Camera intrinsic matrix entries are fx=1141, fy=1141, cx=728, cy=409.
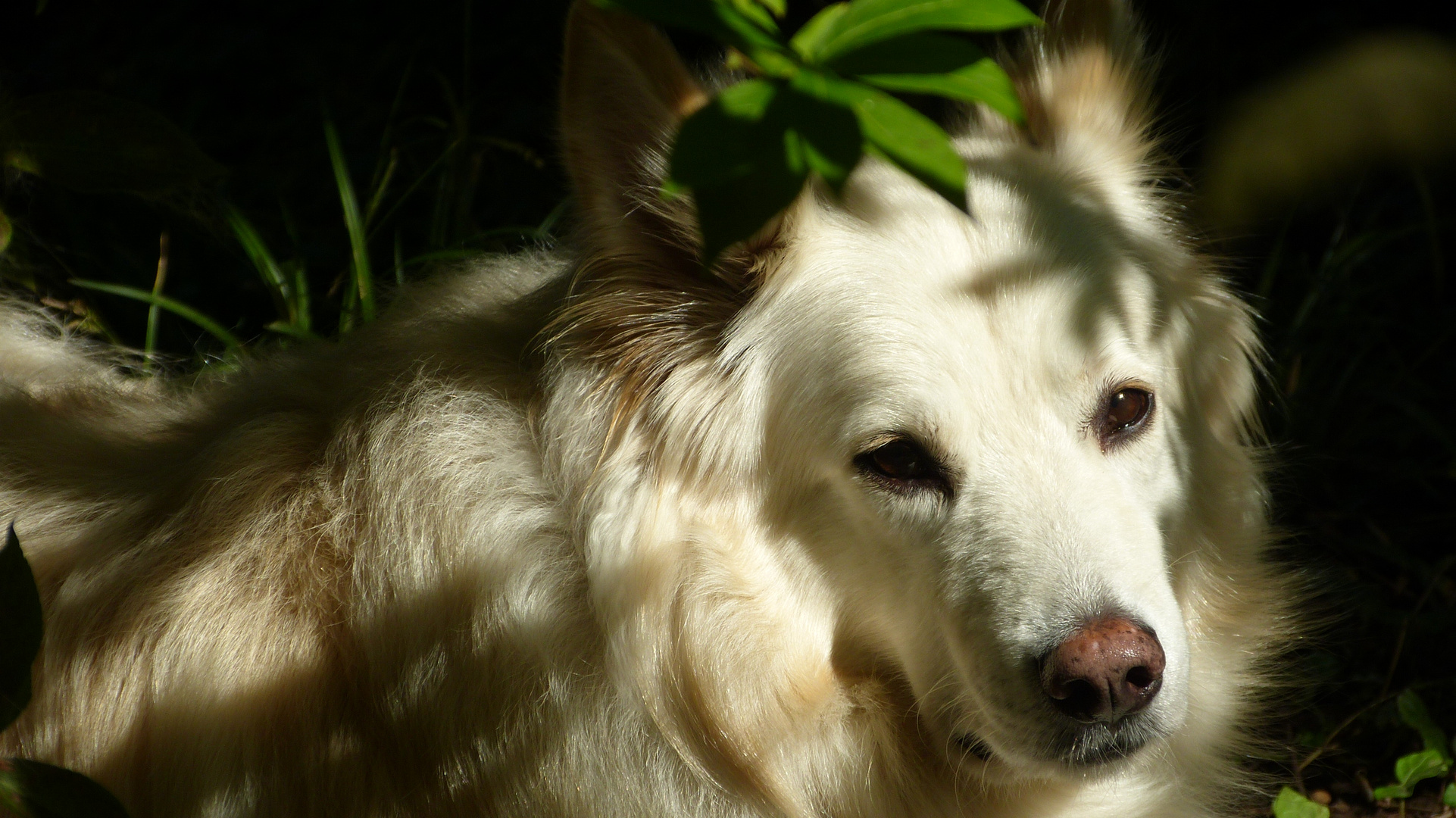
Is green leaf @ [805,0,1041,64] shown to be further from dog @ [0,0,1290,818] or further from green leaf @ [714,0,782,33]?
dog @ [0,0,1290,818]

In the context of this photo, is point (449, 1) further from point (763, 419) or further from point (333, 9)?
point (763, 419)

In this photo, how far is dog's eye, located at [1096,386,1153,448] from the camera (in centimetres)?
209

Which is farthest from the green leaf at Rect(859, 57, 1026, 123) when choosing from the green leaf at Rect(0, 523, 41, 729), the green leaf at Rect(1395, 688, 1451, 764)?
the green leaf at Rect(1395, 688, 1451, 764)

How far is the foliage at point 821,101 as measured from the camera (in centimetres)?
95

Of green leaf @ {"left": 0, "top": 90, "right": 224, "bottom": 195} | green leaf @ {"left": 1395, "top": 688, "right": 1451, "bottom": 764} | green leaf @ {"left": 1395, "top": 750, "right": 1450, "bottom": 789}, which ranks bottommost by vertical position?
green leaf @ {"left": 1395, "top": 750, "right": 1450, "bottom": 789}

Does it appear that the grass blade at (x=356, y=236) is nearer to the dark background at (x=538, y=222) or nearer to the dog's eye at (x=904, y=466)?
the dark background at (x=538, y=222)

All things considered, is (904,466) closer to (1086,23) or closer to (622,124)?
(622,124)

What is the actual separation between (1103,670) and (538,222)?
3.16m

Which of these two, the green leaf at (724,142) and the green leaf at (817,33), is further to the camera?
the green leaf at (817,33)

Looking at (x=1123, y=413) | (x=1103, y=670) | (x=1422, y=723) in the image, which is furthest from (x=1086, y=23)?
(x=1422, y=723)

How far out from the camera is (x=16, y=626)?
1.54 metres

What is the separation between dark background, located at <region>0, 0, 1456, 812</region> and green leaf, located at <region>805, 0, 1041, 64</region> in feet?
6.10

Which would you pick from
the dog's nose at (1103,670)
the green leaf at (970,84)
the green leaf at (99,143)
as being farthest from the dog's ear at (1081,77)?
the green leaf at (99,143)

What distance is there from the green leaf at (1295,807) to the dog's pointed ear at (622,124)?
1.97 meters
